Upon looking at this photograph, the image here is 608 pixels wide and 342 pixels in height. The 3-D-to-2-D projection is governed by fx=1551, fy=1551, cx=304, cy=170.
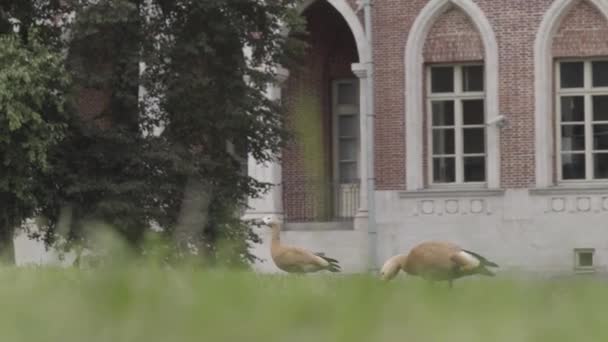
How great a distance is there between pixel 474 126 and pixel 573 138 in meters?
2.15

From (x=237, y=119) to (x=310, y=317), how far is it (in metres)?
22.7

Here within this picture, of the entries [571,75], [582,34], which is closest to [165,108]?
[582,34]

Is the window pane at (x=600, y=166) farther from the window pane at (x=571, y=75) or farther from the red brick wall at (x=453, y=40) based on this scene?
the red brick wall at (x=453, y=40)

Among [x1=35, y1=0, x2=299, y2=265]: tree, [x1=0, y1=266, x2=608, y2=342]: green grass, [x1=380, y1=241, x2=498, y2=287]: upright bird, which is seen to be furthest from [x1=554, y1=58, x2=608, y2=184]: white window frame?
[x1=0, y1=266, x2=608, y2=342]: green grass

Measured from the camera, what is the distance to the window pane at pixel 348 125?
1465 inches

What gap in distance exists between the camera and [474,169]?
112ft

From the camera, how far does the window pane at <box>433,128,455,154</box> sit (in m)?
34.1

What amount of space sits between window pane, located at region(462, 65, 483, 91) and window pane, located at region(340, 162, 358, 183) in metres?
4.11

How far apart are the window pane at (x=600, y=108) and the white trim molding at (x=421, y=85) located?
6.83 ft

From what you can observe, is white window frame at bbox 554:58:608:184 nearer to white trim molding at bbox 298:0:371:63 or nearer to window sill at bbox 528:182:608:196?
window sill at bbox 528:182:608:196

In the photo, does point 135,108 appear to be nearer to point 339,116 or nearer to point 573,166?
point 573,166

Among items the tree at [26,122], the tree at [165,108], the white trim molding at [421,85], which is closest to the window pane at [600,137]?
the white trim molding at [421,85]

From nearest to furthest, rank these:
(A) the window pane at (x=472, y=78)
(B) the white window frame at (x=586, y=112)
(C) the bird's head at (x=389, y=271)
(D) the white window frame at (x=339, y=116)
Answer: (C) the bird's head at (x=389, y=271)
(B) the white window frame at (x=586, y=112)
(A) the window pane at (x=472, y=78)
(D) the white window frame at (x=339, y=116)

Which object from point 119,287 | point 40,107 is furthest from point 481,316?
point 40,107
